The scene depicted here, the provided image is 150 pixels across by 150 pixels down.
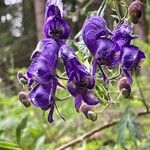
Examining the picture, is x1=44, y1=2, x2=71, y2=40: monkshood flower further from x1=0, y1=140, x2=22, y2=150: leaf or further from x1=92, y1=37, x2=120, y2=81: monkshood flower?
x1=0, y1=140, x2=22, y2=150: leaf

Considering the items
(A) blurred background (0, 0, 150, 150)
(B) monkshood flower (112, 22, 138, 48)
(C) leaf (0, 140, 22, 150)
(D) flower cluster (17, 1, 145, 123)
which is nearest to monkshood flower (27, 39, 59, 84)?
(D) flower cluster (17, 1, 145, 123)

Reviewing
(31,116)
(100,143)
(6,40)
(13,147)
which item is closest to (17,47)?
(6,40)

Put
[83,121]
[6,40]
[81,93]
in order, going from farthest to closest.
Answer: [6,40] < [83,121] < [81,93]

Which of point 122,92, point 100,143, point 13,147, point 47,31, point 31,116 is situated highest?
point 47,31

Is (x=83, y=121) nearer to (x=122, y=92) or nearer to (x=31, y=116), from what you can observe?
(x=31, y=116)

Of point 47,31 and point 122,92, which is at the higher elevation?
point 47,31

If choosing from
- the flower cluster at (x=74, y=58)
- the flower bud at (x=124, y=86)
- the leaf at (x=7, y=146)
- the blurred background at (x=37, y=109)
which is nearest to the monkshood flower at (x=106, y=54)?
the flower cluster at (x=74, y=58)

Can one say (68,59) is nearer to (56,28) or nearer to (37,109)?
(56,28)

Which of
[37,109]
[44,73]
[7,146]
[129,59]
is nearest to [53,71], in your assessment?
[44,73]
